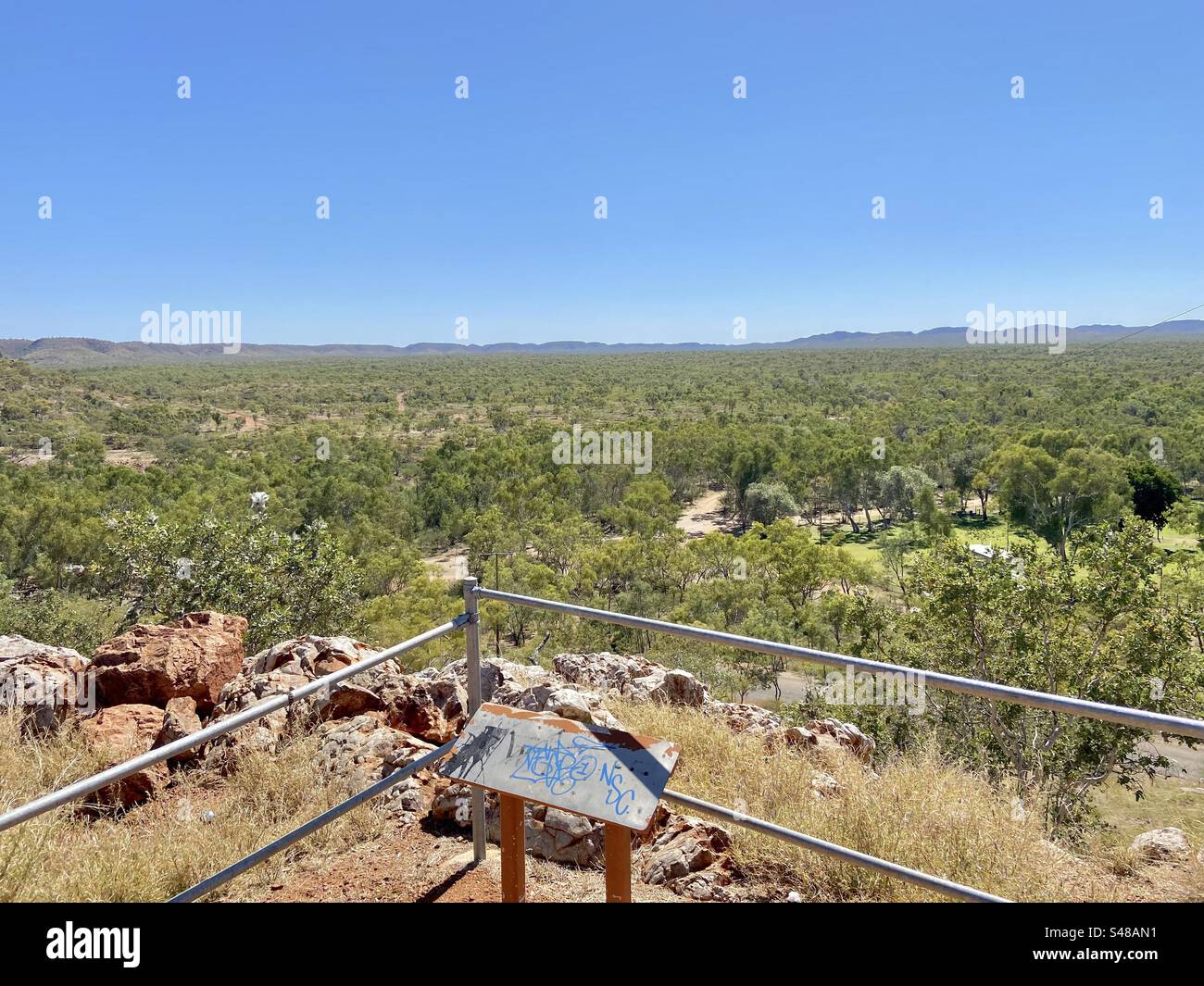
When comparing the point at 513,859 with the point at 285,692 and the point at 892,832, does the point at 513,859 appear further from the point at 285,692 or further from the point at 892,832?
the point at 285,692

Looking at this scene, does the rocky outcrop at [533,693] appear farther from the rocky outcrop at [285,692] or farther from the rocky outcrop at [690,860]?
the rocky outcrop at [285,692]

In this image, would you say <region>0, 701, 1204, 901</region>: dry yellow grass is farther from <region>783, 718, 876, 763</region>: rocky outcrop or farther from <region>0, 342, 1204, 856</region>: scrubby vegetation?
<region>783, 718, 876, 763</region>: rocky outcrop

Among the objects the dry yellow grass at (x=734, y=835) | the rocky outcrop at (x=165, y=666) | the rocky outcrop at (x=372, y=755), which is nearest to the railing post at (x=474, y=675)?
the dry yellow grass at (x=734, y=835)

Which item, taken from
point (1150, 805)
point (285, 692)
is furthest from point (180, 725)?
point (1150, 805)

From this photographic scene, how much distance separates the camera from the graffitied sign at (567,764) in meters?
2.41

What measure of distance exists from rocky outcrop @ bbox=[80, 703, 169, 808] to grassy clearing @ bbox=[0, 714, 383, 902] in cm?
12

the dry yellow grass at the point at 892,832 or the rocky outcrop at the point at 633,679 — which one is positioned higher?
the dry yellow grass at the point at 892,832

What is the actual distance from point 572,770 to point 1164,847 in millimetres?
4465

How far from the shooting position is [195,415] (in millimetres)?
80375

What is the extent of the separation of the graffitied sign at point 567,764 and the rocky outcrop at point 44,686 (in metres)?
4.52

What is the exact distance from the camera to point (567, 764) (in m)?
2.56

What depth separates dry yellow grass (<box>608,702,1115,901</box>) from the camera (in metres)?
3.45

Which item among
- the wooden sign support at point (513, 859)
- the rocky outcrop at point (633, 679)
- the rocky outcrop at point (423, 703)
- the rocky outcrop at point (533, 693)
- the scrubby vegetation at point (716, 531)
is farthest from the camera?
the scrubby vegetation at point (716, 531)
